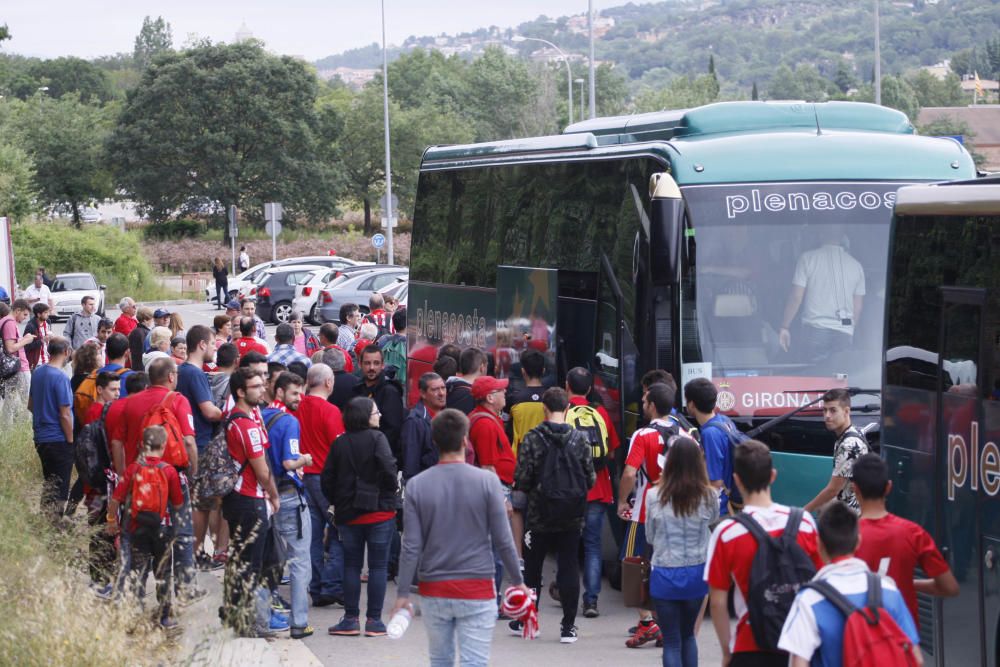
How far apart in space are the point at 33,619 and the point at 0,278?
72.3ft

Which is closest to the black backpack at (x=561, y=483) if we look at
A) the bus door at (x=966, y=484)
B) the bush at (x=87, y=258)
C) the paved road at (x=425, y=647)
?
the paved road at (x=425, y=647)

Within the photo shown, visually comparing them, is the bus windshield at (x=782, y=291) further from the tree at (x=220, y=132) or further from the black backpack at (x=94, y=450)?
the tree at (x=220, y=132)

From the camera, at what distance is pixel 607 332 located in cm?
1128

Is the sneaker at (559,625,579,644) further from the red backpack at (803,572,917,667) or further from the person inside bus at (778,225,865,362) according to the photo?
the red backpack at (803,572,917,667)

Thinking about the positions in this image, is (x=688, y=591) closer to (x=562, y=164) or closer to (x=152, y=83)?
(x=562, y=164)

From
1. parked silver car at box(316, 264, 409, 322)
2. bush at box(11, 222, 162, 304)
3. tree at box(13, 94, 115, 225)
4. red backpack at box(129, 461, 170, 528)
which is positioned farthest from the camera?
tree at box(13, 94, 115, 225)

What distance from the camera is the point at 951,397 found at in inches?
282

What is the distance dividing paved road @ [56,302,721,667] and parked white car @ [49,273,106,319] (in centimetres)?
3200

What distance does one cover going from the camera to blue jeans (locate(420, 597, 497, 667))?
6816 millimetres

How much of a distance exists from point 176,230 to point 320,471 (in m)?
71.9

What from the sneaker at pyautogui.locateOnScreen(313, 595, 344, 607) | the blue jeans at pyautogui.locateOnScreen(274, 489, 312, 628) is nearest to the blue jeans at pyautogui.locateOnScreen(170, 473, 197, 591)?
the blue jeans at pyautogui.locateOnScreen(274, 489, 312, 628)

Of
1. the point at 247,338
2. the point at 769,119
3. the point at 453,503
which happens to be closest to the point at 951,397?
the point at 453,503

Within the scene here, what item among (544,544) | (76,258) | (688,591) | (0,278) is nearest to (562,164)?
(544,544)

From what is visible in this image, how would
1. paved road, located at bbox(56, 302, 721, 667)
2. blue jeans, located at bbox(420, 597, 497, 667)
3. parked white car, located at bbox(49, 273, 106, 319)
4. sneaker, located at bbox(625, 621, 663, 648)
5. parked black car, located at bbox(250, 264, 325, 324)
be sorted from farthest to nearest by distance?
parked white car, located at bbox(49, 273, 106, 319) < parked black car, located at bbox(250, 264, 325, 324) < sneaker, located at bbox(625, 621, 663, 648) < paved road, located at bbox(56, 302, 721, 667) < blue jeans, located at bbox(420, 597, 497, 667)
